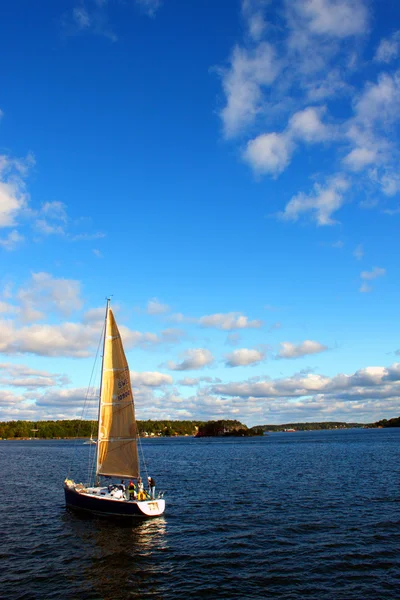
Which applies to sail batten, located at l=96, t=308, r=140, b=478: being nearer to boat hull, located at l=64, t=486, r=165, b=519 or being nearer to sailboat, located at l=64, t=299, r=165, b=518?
sailboat, located at l=64, t=299, r=165, b=518

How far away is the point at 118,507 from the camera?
37.1m

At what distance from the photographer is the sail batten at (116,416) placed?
40.2 m

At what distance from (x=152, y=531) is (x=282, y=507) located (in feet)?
45.0

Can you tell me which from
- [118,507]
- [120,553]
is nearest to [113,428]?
[118,507]

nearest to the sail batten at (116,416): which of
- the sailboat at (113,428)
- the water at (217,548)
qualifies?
the sailboat at (113,428)

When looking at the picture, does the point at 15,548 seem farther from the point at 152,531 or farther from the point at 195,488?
the point at 195,488

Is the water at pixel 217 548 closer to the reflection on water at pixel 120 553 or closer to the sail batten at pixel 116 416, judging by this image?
the reflection on water at pixel 120 553

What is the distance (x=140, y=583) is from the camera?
24297 millimetres

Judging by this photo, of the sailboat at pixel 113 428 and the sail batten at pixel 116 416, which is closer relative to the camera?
the sailboat at pixel 113 428

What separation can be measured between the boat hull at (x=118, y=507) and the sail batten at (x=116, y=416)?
278cm

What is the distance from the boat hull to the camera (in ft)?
120

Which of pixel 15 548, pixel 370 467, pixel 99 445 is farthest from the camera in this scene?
pixel 370 467

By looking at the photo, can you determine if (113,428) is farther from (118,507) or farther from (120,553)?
(120,553)

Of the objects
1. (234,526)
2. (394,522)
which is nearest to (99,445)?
(234,526)
